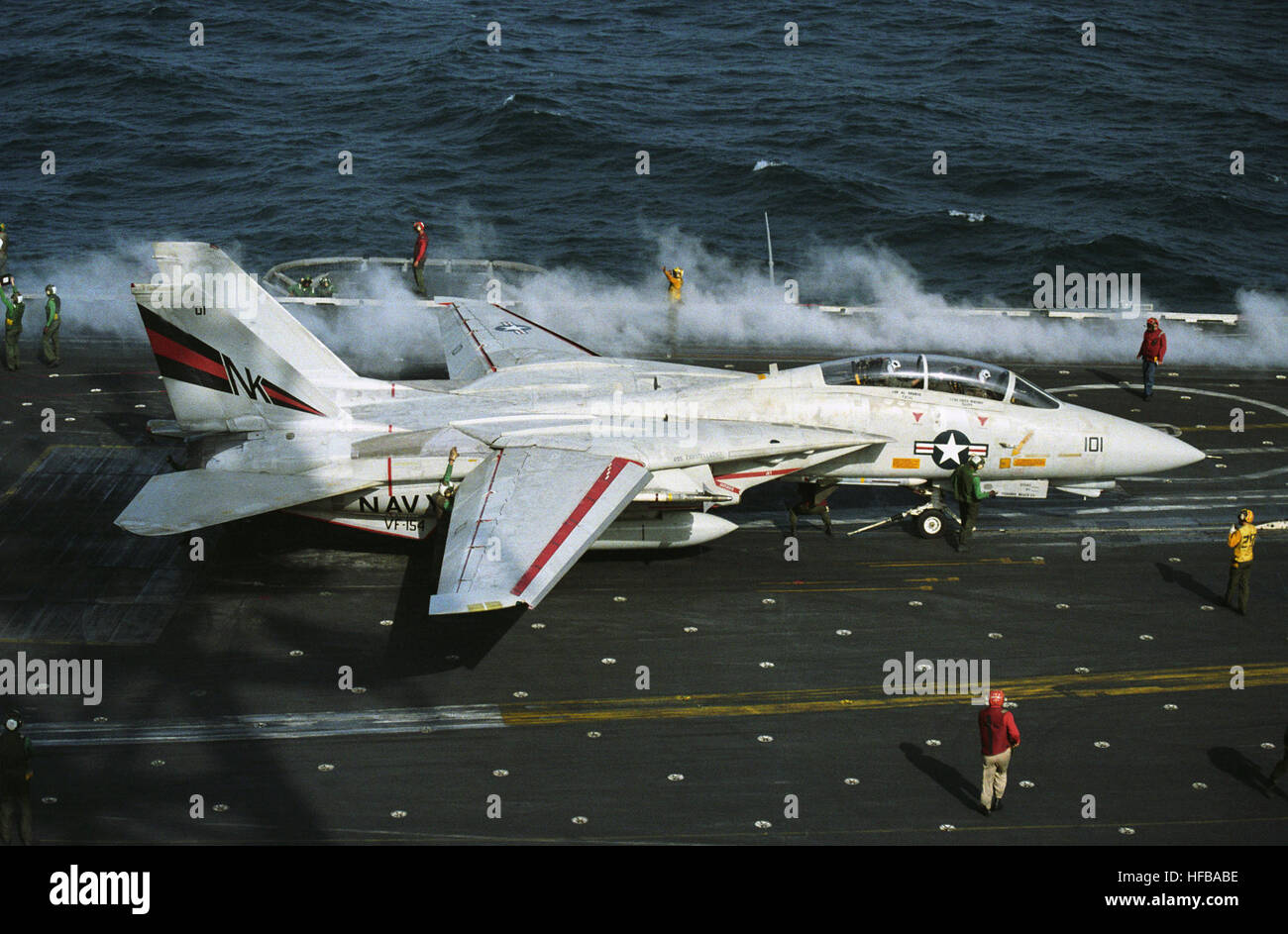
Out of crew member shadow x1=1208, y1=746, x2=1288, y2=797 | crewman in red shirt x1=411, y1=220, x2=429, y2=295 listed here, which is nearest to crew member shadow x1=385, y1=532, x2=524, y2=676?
crew member shadow x1=1208, y1=746, x2=1288, y2=797

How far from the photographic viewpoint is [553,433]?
2370 cm

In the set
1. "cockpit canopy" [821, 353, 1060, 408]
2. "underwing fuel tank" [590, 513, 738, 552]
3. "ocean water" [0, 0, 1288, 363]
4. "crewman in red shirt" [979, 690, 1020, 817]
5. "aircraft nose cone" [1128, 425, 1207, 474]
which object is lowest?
"crewman in red shirt" [979, 690, 1020, 817]

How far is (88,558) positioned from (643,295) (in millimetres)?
21826

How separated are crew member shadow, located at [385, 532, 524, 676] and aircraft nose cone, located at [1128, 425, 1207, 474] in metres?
11.5

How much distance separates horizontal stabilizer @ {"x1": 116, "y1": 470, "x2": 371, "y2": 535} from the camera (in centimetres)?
2145

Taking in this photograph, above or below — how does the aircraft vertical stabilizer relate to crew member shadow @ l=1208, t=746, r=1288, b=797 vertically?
above

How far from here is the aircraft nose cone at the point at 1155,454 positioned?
2508cm

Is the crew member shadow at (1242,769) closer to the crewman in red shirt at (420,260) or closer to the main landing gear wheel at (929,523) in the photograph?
the main landing gear wheel at (929,523)

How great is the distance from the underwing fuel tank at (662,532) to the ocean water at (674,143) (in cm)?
1818

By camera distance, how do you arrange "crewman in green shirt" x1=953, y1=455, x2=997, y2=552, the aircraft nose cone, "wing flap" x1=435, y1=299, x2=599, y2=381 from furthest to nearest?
"wing flap" x1=435, y1=299, x2=599, y2=381 < the aircraft nose cone < "crewman in green shirt" x1=953, y1=455, x2=997, y2=552

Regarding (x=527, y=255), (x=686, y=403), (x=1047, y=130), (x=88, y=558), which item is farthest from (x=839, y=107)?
(x=88, y=558)

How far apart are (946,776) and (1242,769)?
13.5ft

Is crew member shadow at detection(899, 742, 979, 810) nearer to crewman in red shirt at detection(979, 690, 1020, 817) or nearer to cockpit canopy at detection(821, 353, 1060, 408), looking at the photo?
crewman in red shirt at detection(979, 690, 1020, 817)

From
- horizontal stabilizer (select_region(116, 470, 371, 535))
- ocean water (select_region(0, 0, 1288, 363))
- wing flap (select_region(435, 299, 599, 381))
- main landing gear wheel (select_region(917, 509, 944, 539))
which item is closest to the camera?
horizontal stabilizer (select_region(116, 470, 371, 535))
